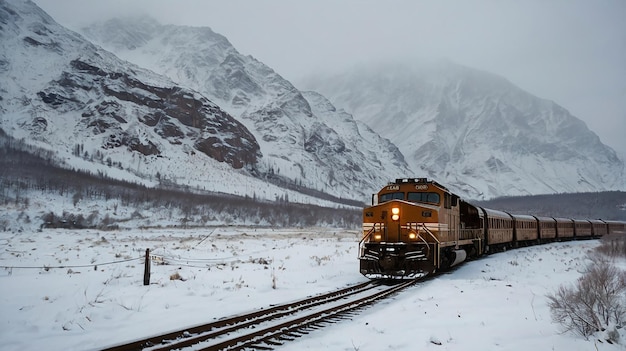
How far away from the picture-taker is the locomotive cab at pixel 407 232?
17.6 metres

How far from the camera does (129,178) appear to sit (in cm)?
16012

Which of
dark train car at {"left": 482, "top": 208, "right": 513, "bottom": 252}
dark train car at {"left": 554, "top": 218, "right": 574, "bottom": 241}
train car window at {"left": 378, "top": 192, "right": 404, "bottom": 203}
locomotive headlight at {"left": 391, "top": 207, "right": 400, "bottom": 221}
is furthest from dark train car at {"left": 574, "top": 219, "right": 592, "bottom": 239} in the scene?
locomotive headlight at {"left": 391, "top": 207, "right": 400, "bottom": 221}

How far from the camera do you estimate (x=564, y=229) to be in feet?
164

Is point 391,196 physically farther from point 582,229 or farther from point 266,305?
point 582,229

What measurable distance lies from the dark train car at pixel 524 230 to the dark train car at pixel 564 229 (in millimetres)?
5994

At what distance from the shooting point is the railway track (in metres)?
8.50

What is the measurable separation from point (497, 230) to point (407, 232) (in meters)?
16.3

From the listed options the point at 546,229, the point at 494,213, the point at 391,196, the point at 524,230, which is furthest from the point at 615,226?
the point at 391,196

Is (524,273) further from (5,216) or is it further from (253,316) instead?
(5,216)

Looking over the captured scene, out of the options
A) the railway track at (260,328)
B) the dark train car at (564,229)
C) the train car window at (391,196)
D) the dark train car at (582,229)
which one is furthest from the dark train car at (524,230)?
the railway track at (260,328)

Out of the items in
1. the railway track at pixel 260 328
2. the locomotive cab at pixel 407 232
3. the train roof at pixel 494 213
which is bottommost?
the railway track at pixel 260 328

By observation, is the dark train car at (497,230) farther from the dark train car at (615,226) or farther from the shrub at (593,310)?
the dark train car at (615,226)

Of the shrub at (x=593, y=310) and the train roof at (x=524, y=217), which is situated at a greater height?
the train roof at (x=524, y=217)

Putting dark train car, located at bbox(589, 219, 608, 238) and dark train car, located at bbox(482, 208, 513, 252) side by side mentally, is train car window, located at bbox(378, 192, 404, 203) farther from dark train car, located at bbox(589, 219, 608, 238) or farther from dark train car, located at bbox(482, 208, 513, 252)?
dark train car, located at bbox(589, 219, 608, 238)
